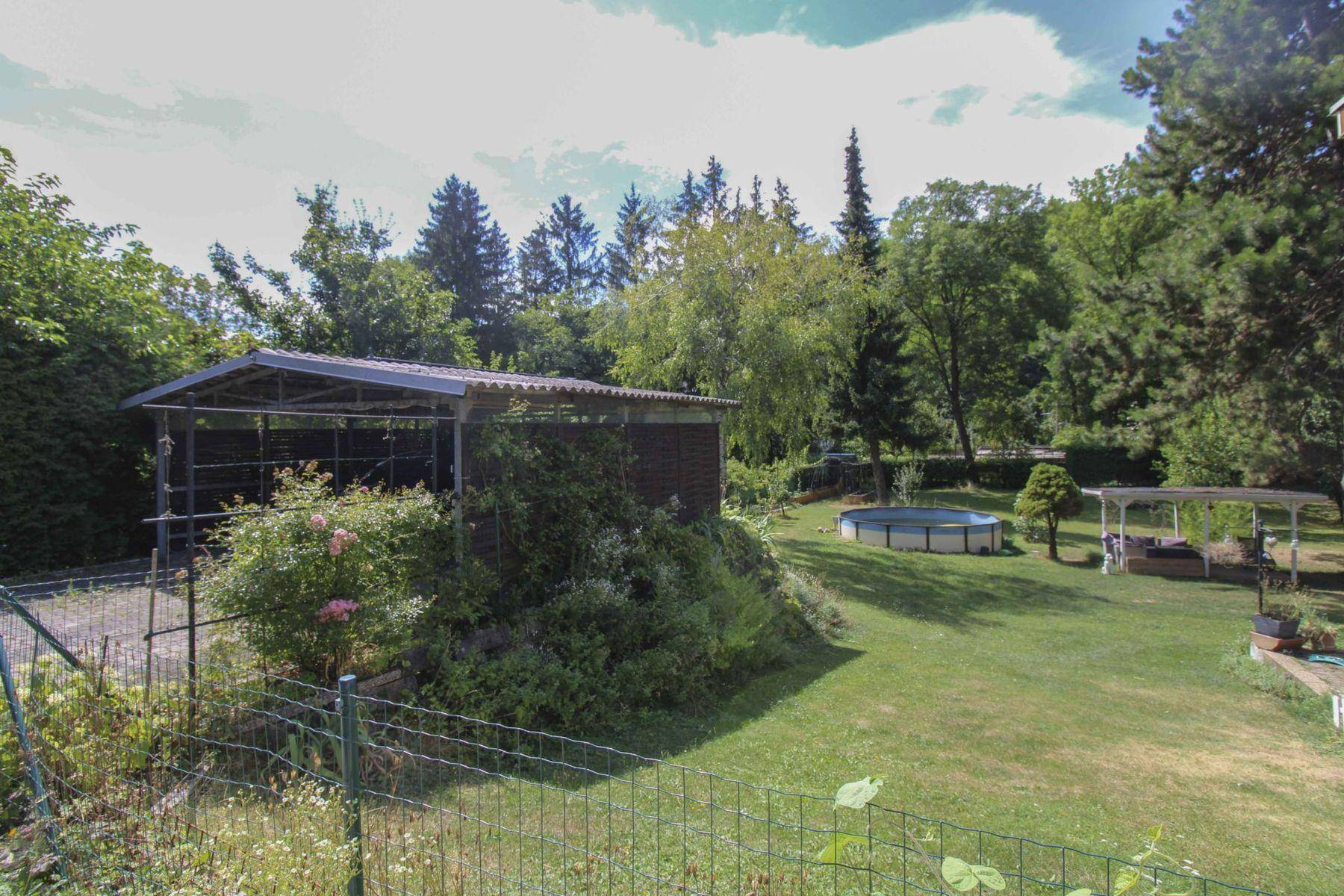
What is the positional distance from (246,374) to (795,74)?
8.09 m

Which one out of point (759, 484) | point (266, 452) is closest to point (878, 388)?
point (759, 484)

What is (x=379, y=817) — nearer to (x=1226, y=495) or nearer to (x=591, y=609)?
(x=591, y=609)

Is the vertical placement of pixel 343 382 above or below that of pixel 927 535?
above

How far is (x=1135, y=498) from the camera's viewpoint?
548 inches

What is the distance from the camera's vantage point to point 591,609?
6570 millimetres

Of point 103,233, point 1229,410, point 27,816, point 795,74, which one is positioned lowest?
point 27,816

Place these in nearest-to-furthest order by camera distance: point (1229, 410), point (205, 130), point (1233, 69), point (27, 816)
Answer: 1. point (27, 816)
2. point (205, 130)
3. point (1233, 69)
4. point (1229, 410)

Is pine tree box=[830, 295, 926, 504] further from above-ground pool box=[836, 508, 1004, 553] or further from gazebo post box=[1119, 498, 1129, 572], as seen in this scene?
gazebo post box=[1119, 498, 1129, 572]

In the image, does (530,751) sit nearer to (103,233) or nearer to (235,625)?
(235,625)

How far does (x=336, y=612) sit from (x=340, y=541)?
0.50 meters

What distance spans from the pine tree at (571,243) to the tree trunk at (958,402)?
2236 centimetres

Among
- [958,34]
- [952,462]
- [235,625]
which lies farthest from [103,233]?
[952,462]

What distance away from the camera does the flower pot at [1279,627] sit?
7.97 metres

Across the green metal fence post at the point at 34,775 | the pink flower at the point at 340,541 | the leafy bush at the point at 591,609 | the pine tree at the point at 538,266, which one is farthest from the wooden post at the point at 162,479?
the pine tree at the point at 538,266
